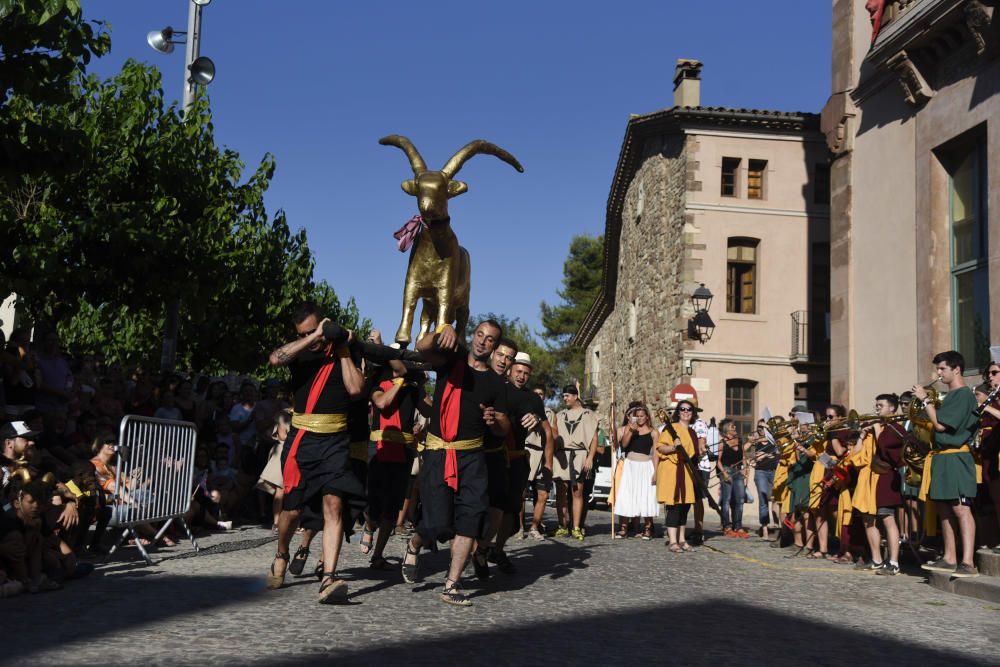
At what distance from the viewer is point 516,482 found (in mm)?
9641

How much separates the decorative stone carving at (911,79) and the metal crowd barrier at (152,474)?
39.0 feet

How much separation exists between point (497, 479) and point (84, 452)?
15.0 ft

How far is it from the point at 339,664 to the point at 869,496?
7.45 metres

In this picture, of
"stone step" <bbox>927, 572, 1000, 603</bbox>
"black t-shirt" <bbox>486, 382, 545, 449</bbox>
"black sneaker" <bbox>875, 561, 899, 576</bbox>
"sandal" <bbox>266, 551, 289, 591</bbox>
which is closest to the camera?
"sandal" <bbox>266, 551, 289, 591</bbox>

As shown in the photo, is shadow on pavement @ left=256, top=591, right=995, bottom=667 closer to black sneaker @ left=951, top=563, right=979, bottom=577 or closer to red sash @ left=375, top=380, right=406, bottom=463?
red sash @ left=375, top=380, right=406, bottom=463

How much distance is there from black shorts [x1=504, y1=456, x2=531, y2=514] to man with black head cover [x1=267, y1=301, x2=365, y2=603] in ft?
7.01

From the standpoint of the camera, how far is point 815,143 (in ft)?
96.8

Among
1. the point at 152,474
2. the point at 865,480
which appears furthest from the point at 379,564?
the point at 865,480

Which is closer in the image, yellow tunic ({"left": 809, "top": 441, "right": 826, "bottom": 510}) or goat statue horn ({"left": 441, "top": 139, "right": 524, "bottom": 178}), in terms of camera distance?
goat statue horn ({"left": 441, "top": 139, "right": 524, "bottom": 178})

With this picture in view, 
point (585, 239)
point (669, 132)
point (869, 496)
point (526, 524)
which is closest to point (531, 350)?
point (585, 239)

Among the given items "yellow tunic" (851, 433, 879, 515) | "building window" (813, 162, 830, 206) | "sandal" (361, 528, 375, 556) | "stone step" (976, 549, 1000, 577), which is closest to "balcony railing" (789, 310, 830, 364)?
"building window" (813, 162, 830, 206)

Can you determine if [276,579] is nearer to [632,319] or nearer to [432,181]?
[432,181]

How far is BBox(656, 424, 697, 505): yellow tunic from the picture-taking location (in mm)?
12898

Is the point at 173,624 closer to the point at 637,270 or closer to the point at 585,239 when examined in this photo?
the point at 637,270
